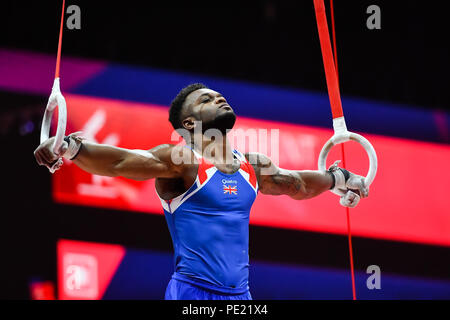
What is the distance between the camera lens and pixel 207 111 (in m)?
3.12

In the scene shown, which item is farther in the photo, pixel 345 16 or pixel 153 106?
pixel 345 16

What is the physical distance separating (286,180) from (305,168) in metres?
2.44

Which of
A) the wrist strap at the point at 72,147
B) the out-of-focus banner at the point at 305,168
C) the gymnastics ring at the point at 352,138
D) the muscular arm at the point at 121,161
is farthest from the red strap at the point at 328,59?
the out-of-focus banner at the point at 305,168

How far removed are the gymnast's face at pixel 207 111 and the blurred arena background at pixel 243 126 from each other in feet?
7.51

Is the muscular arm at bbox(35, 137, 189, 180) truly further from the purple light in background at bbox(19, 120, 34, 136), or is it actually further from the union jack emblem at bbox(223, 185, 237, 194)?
the purple light in background at bbox(19, 120, 34, 136)

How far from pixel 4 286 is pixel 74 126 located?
1610 millimetres

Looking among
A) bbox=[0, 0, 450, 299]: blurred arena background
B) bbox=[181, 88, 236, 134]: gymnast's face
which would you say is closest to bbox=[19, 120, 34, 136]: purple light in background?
bbox=[0, 0, 450, 299]: blurred arena background

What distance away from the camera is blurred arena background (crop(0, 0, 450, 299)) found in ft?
17.1

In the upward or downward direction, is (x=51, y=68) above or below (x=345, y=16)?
below

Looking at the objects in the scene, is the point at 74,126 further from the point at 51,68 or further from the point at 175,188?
the point at 175,188

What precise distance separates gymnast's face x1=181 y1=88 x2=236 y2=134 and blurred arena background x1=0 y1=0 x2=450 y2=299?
2.29 metres

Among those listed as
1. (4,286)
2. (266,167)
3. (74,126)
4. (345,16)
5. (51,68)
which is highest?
(345,16)

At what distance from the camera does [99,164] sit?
2699 millimetres

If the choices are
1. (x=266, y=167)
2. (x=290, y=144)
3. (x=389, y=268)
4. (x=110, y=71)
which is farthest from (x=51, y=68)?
(x=389, y=268)
